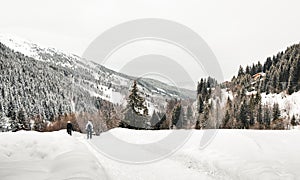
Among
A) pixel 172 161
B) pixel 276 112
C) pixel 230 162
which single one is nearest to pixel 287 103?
pixel 276 112

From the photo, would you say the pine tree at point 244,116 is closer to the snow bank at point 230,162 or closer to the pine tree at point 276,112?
the pine tree at point 276,112

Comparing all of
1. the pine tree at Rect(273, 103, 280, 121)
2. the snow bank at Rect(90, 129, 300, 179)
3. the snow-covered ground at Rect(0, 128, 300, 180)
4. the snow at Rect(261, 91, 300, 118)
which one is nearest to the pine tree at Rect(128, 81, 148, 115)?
the snow bank at Rect(90, 129, 300, 179)

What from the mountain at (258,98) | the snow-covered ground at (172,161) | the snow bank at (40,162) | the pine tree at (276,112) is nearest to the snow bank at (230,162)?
the snow-covered ground at (172,161)

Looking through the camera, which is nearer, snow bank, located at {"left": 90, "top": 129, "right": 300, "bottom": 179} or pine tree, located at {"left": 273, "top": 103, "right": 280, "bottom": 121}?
snow bank, located at {"left": 90, "top": 129, "right": 300, "bottom": 179}

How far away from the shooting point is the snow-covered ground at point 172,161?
7.77 meters

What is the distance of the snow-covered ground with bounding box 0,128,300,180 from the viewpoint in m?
7.77

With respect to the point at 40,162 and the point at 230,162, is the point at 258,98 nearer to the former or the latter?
the point at 230,162

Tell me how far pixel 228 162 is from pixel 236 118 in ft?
275

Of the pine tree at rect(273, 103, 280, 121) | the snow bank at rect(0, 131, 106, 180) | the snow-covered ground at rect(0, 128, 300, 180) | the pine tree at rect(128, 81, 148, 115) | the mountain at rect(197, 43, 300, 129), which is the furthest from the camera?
the pine tree at rect(273, 103, 280, 121)

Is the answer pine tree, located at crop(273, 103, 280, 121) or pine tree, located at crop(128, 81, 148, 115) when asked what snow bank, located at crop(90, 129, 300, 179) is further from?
pine tree, located at crop(273, 103, 280, 121)

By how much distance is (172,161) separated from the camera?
1568cm

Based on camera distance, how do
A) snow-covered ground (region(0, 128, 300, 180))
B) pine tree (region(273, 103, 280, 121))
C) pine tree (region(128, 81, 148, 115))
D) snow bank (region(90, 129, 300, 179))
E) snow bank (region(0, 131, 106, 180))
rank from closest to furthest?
snow bank (region(0, 131, 106, 180)) < snow-covered ground (region(0, 128, 300, 180)) < snow bank (region(90, 129, 300, 179)) < pine tree (region(128, 81, 148, 115)) < pine tree (region(273, 103, 280, 121))

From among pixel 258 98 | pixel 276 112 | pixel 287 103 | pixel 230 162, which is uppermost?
pixel 258 98

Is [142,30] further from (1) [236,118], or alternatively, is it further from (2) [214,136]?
(1) [236,118]
